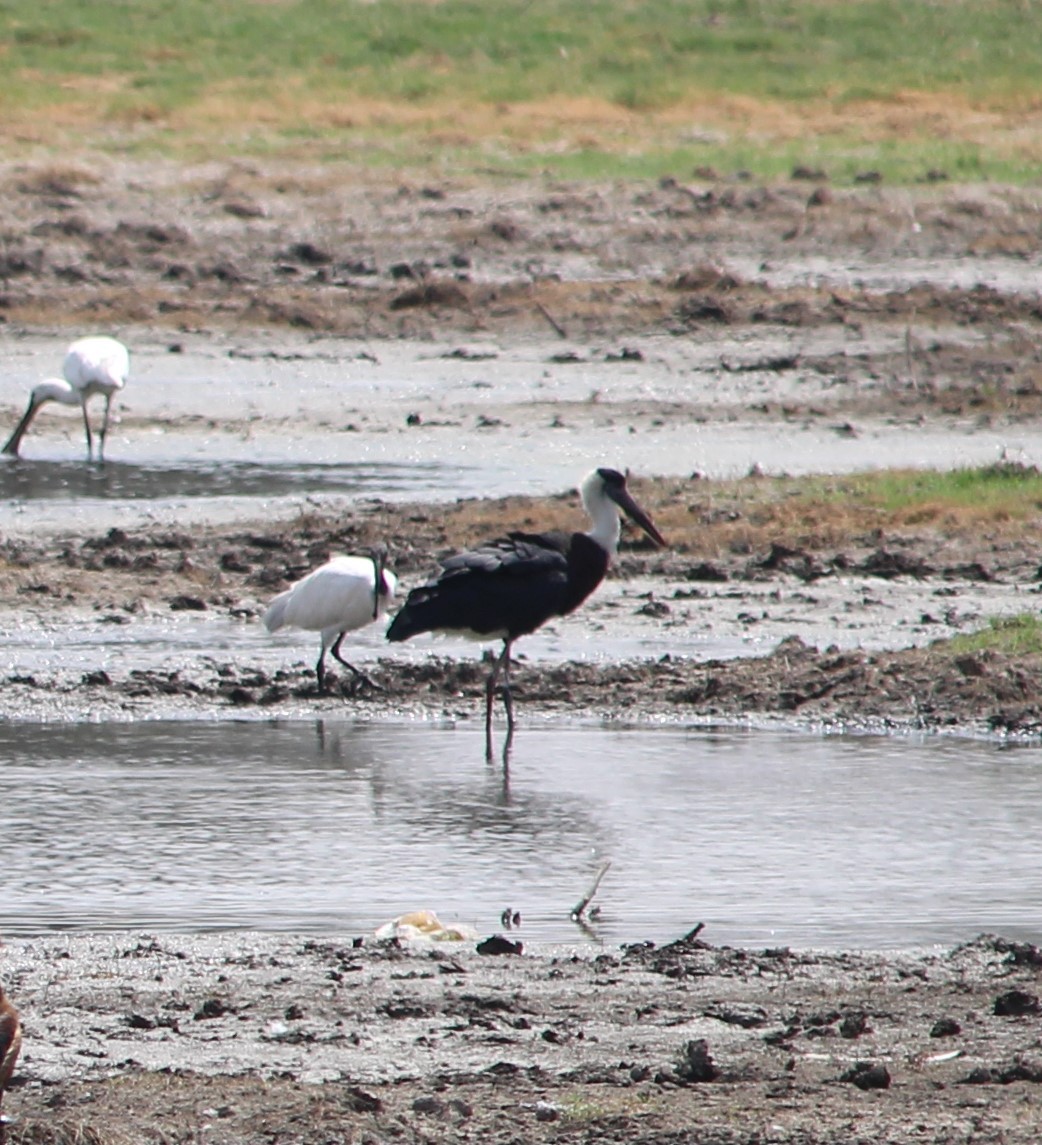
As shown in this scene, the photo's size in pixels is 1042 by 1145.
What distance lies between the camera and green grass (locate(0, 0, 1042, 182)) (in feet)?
93.6

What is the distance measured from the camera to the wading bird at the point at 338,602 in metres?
9.86

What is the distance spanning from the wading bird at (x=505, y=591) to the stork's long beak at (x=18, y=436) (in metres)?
6.45

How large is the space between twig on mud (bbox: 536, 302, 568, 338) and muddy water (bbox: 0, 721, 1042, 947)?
34.4 ft

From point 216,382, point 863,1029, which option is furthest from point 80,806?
point 216,382

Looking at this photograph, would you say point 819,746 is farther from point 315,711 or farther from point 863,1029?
point 863,1029

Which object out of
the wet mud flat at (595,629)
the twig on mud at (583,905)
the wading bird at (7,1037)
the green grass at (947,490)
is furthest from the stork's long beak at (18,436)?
the wading bird at (7,1037)

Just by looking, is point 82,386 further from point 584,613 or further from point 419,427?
point 584,613

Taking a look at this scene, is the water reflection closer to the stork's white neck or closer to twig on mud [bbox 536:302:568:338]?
the stork's white neck

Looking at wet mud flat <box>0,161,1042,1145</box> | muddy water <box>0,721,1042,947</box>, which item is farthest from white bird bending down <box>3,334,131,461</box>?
muddy water <box>0,721,1042,947</box>

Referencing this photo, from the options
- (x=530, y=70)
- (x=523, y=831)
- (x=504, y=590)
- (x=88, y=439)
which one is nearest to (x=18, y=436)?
(x=88, y=439)

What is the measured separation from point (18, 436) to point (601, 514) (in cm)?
639

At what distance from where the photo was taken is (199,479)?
564 inches

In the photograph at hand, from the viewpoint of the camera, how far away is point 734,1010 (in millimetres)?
5750

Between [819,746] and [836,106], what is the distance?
24.4m
